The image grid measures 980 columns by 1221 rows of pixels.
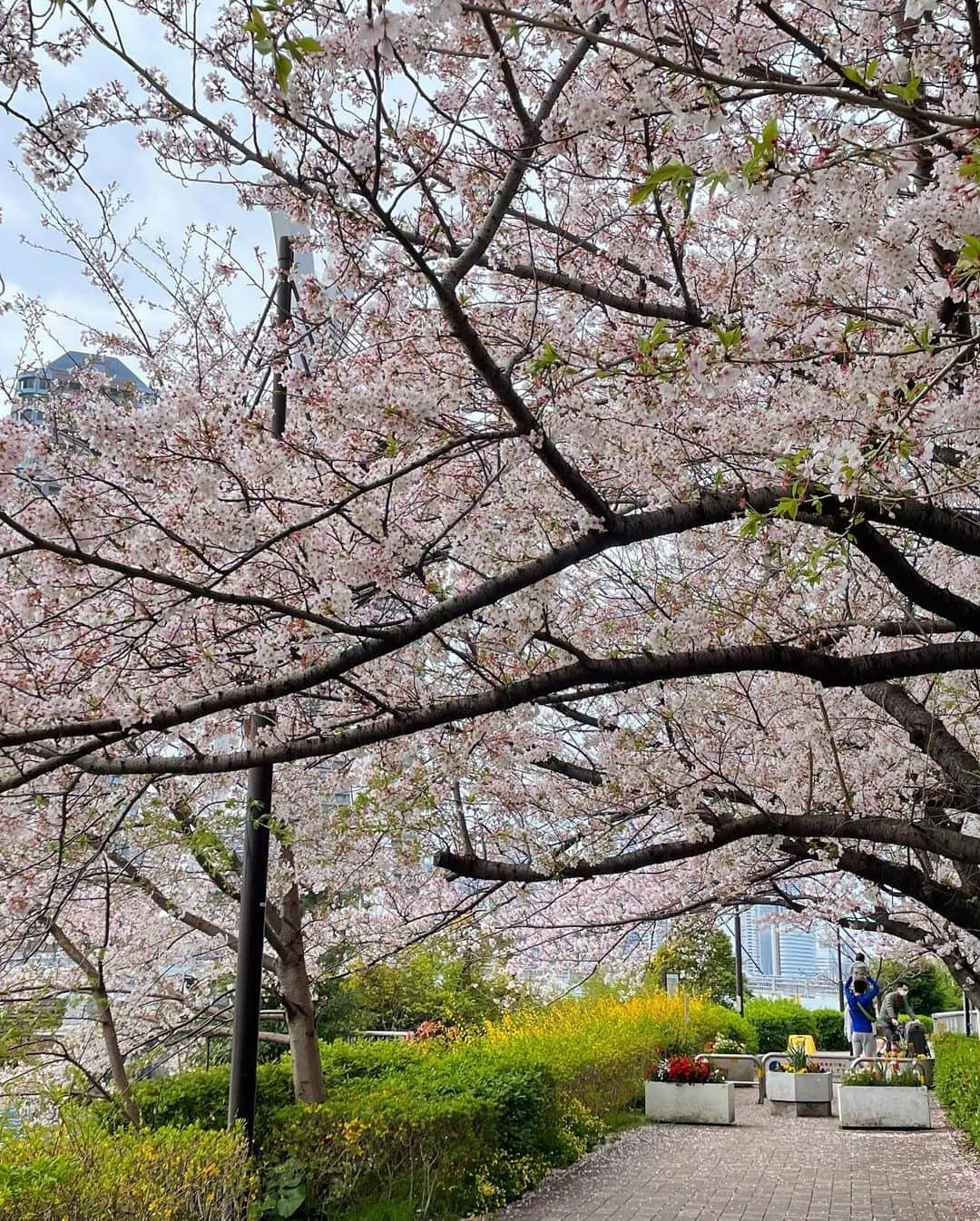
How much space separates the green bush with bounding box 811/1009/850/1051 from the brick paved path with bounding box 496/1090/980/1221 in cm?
1217

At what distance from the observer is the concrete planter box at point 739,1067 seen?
1705 cm

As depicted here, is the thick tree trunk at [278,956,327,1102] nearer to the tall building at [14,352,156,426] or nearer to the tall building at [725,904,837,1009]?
the tall building at [14,352,156,426]

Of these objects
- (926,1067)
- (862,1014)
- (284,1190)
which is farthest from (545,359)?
(926,1067)

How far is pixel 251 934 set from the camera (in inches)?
240

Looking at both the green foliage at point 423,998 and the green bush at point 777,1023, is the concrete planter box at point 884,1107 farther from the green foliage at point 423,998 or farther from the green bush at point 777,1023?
the green bush at point 777,1023

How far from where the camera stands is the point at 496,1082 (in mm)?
8836

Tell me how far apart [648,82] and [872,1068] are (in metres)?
14.2

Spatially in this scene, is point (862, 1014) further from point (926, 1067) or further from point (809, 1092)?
point (809, 1092)

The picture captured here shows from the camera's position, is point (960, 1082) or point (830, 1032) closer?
point (960, 1082)

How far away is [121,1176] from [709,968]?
72.0 ft

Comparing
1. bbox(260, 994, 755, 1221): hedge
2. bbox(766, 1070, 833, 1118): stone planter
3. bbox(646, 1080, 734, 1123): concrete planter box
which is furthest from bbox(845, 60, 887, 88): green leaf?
bbox(766, 1070, 833, 1118): stone planter

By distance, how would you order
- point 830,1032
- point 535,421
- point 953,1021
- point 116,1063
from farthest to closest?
point 830,1032 < point 953,1021 < point 116,1063 < point 535,421

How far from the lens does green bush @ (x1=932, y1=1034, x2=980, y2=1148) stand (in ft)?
37.2

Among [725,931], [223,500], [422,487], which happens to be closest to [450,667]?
[422,487]
